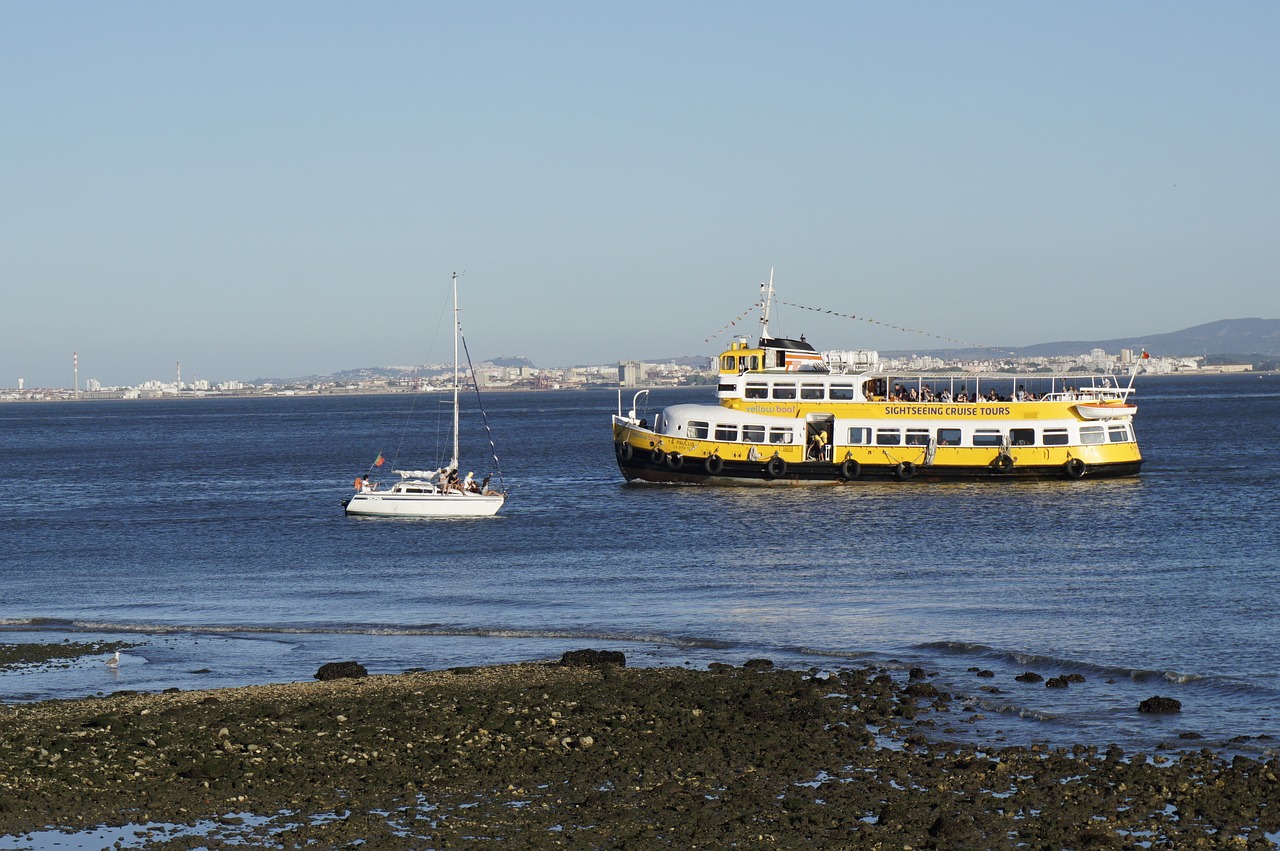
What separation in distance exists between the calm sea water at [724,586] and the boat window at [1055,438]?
212 centimetres

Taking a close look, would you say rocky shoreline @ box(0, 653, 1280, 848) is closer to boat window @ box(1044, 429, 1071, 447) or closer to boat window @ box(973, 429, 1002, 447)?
boat window @ box(973, 429, 1002, 447)

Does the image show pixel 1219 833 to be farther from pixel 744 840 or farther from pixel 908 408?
pixel 908 408

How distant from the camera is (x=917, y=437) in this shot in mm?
69438

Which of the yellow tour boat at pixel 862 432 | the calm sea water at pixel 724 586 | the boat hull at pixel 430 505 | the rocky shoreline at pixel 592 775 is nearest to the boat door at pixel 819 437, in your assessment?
the yellow tour boat at pixel 862 432

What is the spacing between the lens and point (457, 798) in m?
19.3

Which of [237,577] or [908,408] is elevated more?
[908,408]

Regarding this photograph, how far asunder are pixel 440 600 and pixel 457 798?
19580 mm

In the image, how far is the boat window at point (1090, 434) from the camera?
7038 centimetres

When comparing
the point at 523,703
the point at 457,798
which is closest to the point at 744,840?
the point at 457,798

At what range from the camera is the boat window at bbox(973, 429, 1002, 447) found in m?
69.4

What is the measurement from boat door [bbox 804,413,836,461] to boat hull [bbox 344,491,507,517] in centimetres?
1644

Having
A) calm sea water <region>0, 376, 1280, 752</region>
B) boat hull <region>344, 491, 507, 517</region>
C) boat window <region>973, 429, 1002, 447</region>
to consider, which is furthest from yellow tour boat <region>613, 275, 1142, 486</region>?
boat hull <region>344, 491, 507, 517</region>

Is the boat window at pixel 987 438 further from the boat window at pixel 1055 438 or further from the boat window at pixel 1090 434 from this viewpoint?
the boat window at pixel 1090 434

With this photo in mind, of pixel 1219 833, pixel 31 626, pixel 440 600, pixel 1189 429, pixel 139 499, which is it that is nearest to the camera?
pixel 1219 833
